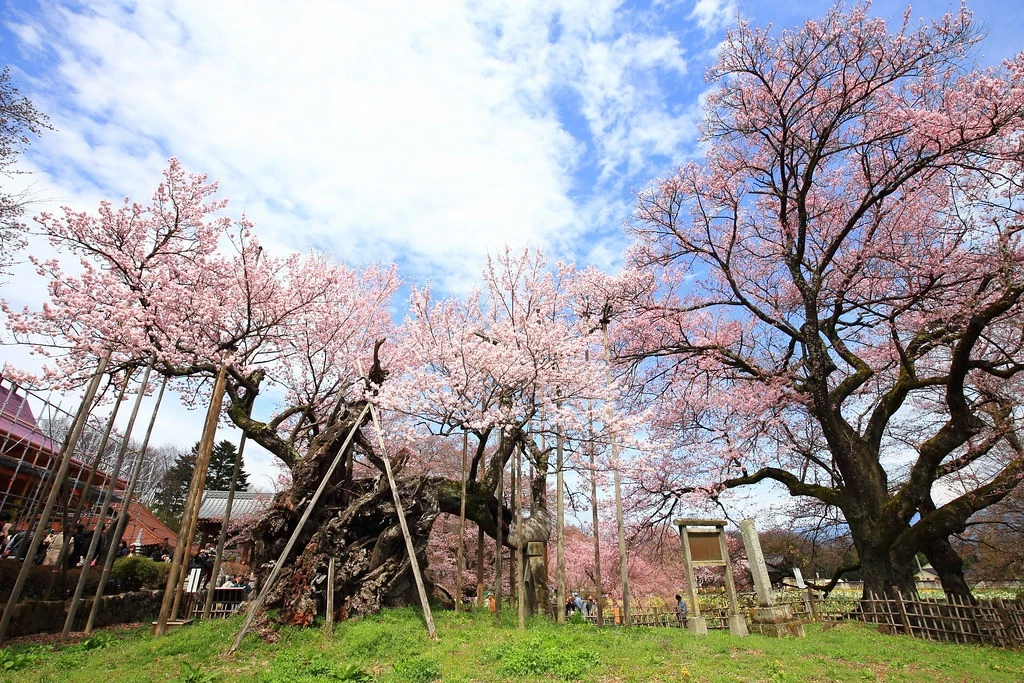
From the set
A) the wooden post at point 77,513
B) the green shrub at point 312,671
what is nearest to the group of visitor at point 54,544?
the wooden post at point 77,513

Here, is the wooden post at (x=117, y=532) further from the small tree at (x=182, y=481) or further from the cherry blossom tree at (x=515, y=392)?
the small tree at (x=182, y=481)

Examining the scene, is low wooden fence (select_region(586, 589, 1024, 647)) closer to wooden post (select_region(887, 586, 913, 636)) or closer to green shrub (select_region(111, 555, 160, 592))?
wooden post (select_region(887, 586, 913, 636))

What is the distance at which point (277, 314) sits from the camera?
42.6 feet

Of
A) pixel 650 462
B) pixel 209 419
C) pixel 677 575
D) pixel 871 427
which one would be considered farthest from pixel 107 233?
pixel 677 575

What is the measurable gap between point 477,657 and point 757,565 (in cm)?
866

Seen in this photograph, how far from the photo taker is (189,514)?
834 centimetres

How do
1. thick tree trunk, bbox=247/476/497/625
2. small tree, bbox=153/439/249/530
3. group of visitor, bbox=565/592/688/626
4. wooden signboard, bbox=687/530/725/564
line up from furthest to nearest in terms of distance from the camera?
small tree, bbox=153/439/249/530, group of visitor, bbox=565/592/688/626, wooden signboard, bbox=687/530/725/564, thick tree trunk, bbox=247/476/497/625

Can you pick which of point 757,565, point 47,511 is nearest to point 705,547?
point 757,565

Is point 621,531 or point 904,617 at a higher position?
point 621,531

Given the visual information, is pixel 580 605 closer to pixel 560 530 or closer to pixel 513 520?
pixel 513 520

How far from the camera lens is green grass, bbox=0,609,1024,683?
616 centimetres

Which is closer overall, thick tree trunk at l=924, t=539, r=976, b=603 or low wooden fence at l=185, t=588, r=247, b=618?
thick tree trunk at l=924, t=539, r=976, b=603

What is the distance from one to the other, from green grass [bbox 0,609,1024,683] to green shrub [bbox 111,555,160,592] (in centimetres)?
389

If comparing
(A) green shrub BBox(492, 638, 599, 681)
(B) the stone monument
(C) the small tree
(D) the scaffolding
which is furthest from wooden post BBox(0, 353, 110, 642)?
(C) the small tree
